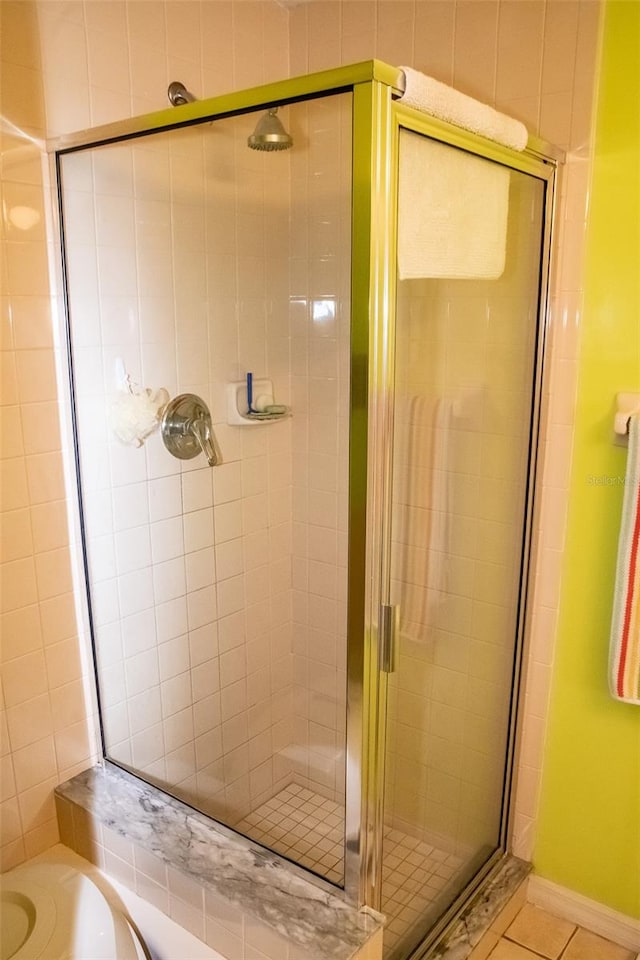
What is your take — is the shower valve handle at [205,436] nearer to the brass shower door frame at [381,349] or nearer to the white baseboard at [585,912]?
the brass shower door frame at [381,349]

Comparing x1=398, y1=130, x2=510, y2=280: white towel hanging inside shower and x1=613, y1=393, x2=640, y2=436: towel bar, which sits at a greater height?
x1=398, y1=130, x2=510, y2=280: white towel hanging inside shower

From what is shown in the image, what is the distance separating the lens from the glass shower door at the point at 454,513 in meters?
1.32

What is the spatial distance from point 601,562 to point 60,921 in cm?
145

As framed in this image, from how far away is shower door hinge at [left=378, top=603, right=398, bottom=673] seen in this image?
130 cm

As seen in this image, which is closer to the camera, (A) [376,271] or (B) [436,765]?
(A) [376,271]

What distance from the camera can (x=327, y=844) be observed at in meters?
1.54

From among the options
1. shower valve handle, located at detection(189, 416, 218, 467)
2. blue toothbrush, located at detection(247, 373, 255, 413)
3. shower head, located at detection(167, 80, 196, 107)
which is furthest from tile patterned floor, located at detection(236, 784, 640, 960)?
shower head, located at detection(167, 80, 196, 107)

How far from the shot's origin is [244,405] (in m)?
1.99

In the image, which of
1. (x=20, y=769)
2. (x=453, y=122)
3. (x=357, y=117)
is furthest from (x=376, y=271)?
(x=20, y=769)

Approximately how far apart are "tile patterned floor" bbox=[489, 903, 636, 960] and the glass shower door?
0.60 feet

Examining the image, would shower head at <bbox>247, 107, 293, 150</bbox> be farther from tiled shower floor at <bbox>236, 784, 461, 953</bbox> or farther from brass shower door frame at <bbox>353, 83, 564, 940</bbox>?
tiled shower floor at <bbox>236, 784, 461, 953</bbox>

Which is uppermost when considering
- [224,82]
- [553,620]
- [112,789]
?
[224,82]

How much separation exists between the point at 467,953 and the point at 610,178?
1767mm

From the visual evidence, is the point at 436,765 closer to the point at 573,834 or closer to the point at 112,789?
the point at 573,834
